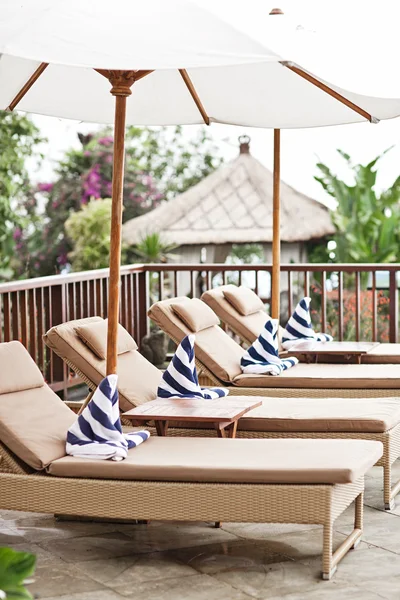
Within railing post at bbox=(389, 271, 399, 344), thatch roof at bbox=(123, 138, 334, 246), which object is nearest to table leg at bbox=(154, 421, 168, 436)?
railing post at bbox=(389, 271, 399, 344)

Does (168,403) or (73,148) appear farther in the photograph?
(73,148)

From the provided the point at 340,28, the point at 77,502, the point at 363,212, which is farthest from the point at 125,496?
the point at 363,212

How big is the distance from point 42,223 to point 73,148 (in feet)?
5.58

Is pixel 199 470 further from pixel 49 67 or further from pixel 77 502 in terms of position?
pixel 49 67

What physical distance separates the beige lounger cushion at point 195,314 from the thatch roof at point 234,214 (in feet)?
33.4

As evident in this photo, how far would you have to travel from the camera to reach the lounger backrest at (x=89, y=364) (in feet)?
15.7

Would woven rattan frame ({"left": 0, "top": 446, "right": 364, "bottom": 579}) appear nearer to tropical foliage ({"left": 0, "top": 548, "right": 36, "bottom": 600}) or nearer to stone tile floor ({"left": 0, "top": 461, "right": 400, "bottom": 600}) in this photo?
stone tile floor ({"left": 0, "top": 461, "right": 400, "bottom": 600})

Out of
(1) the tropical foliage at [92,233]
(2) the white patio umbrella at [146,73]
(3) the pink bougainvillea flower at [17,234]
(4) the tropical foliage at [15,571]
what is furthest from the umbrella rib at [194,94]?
(3) the pink bougainvillea flower at [17,234]

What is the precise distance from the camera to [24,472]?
3.93m

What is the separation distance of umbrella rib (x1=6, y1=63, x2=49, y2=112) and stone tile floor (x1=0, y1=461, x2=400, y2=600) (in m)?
2.36

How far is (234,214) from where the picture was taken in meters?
17.0

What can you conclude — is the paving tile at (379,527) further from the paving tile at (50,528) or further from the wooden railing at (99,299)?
the wooden railing at (99,299)

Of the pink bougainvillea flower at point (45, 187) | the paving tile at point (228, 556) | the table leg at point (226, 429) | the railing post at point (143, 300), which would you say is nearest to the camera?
the paving tile at point (228, 556)

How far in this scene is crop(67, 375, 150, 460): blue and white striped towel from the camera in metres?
3.93
